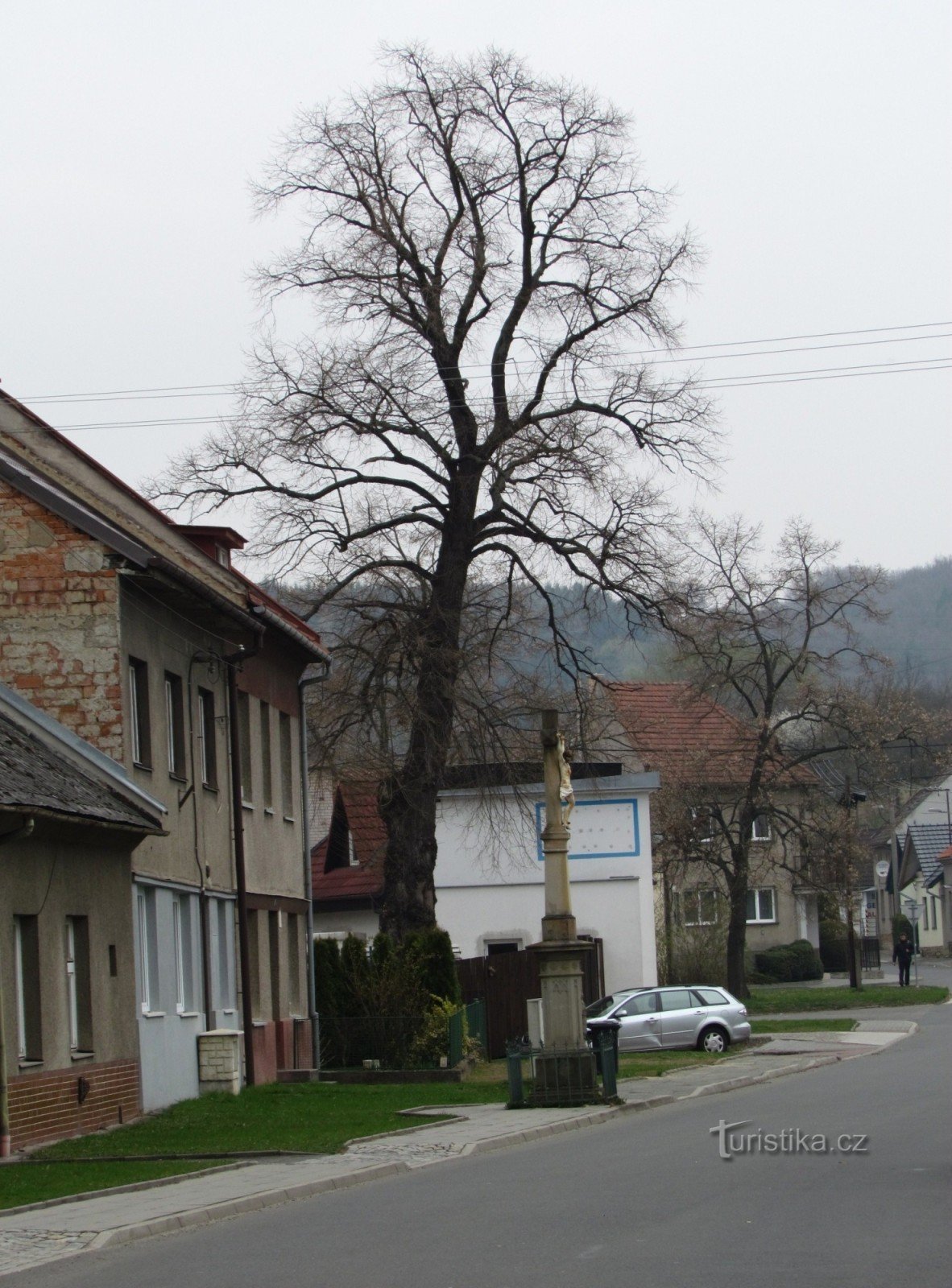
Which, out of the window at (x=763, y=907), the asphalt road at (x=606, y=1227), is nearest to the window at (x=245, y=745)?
the asphalt road at (x=606, y=1227)

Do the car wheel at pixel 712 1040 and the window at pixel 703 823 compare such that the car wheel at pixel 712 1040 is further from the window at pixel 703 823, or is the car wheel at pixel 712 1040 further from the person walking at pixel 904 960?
the person walking at pixel 904 960

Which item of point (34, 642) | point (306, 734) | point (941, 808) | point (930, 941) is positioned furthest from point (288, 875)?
point (941, 808)

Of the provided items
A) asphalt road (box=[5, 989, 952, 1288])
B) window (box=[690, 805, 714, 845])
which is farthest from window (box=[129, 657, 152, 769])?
window (box=[690, 805, 714, 845])

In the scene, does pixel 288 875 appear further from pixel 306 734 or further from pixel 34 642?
pixel 34 642

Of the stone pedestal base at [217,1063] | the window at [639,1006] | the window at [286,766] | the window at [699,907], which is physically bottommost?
the window at [639,1006]

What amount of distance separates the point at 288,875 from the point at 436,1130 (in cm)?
1101

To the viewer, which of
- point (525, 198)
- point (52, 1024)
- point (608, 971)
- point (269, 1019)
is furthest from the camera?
point (608, 971)

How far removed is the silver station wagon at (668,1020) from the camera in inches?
1358

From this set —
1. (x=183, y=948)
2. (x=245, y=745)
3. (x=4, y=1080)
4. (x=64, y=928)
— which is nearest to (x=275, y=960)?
(x=245, y=745)

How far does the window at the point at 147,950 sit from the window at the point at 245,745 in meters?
5.10

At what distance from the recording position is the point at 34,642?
21.7 m

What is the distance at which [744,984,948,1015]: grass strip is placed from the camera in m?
48.0

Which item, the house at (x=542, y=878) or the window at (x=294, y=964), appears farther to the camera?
the house at (x=542, y=878)

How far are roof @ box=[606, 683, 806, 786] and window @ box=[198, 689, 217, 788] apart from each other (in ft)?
60.4
